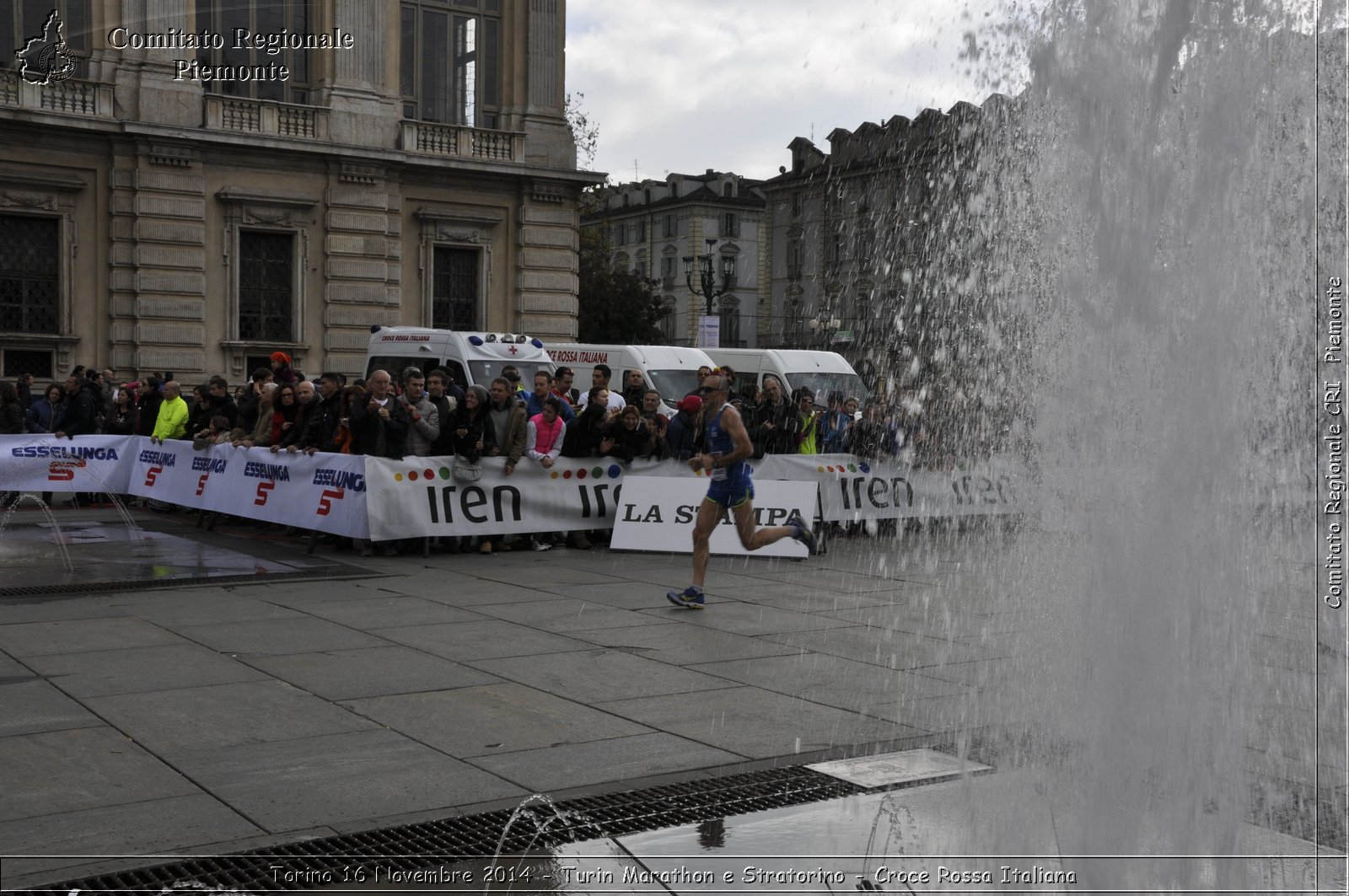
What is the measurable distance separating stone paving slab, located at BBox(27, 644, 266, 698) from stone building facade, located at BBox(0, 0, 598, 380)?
21.9 m

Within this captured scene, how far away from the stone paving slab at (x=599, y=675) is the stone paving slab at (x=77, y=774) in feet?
7.97

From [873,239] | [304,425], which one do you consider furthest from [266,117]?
[873,239]

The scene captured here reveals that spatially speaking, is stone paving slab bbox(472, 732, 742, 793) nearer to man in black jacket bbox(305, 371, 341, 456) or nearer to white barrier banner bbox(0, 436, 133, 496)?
man in black jacket bbox(305, 371, 341, 456)

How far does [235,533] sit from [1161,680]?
531 inches

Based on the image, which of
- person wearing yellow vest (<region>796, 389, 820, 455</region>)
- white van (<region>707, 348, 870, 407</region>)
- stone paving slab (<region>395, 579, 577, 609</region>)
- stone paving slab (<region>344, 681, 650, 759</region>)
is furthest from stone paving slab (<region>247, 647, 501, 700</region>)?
white van (<region>707, 348, 870, 407</region>)

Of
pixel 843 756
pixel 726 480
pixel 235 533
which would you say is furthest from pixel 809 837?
pixel 235 533

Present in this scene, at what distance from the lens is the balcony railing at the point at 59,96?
28000mm

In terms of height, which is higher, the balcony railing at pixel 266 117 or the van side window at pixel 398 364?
the balcony railing at pixel 266 117

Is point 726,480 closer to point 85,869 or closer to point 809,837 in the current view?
point 809,837

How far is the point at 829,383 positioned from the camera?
25.3 m

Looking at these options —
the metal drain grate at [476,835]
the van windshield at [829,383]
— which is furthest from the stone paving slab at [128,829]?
the van windshield at [829,383]

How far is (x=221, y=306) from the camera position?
3059 centimetres

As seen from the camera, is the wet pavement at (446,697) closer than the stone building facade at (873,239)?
Yes

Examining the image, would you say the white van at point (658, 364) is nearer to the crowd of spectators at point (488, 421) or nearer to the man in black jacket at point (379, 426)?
the crowd of spectators at point (488, 421)
